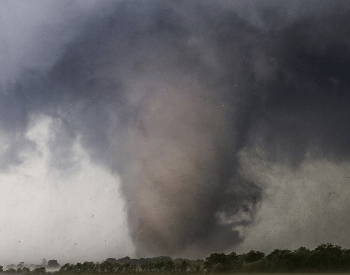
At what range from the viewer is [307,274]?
7254 inches

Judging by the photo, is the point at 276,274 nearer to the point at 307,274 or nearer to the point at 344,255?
the point at 307,274

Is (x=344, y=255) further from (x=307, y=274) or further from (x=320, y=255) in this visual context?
(x=307, y=274)

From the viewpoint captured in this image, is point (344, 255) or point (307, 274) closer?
point (307, 274)

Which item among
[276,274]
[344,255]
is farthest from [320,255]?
[276,274]

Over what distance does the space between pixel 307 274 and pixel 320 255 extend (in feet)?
70.9

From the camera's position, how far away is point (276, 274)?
195125 mm

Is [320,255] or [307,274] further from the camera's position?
[320,255]

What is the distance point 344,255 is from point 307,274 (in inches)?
1241

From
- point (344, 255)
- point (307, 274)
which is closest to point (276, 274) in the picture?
point (307, 274)

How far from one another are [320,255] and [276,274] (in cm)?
2990

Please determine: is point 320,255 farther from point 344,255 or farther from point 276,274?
point 276,274

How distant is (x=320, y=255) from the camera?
199875 mm

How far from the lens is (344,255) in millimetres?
198250
